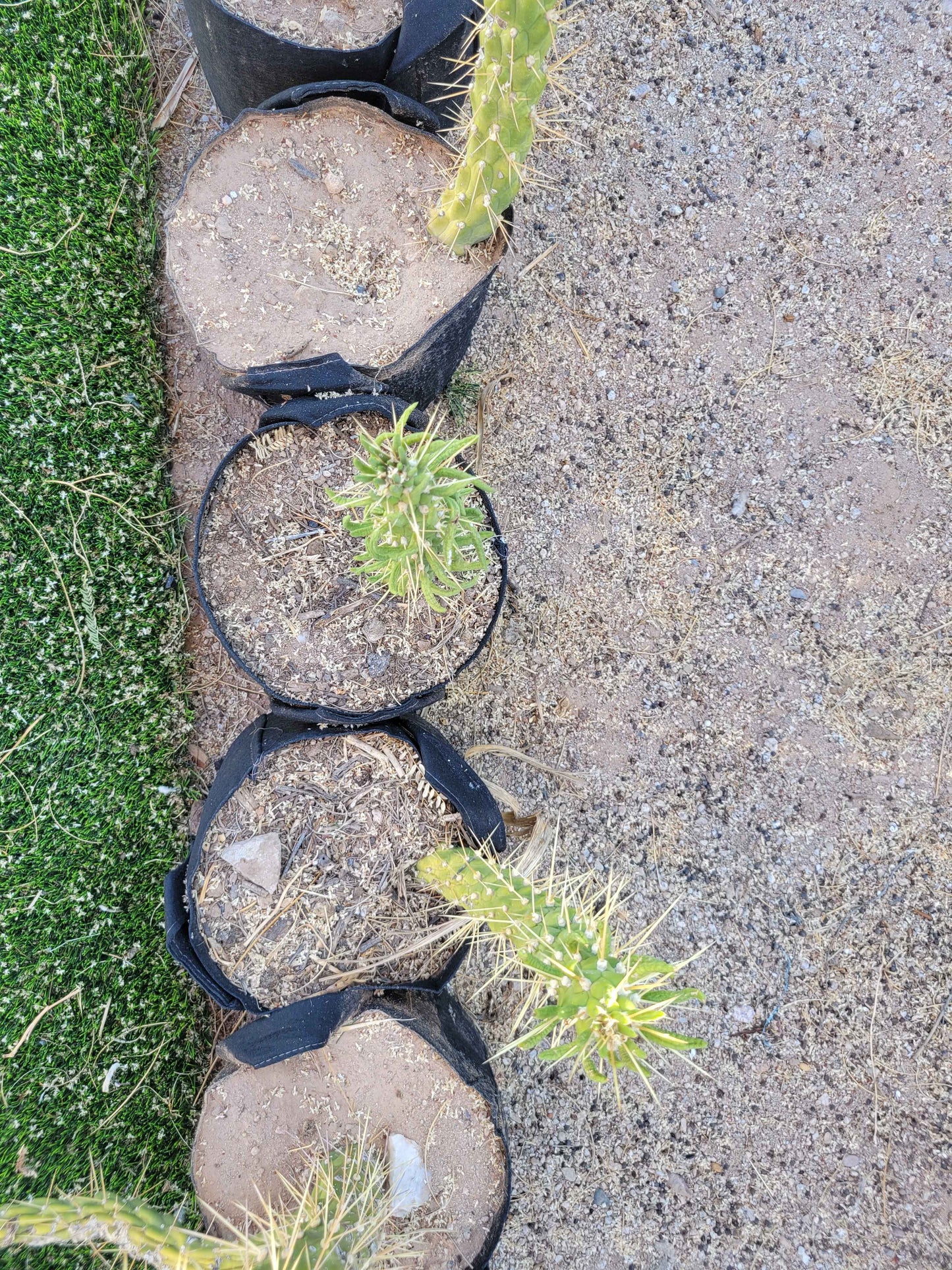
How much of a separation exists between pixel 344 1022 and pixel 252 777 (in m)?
0.48

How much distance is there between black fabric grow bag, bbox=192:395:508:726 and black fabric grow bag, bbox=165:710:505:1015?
0.05 m

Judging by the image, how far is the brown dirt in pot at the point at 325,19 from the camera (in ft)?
4.68

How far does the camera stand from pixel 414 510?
0.99 meters

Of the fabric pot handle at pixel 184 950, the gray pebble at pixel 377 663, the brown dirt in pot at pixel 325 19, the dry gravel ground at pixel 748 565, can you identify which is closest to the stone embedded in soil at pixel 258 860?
the fabric pot handle at pixel 184 950

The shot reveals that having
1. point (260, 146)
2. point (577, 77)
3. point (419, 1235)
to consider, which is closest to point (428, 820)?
point (419, 1235)

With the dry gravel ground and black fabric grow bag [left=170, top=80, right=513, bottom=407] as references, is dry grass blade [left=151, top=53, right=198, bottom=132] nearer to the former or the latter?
the dry gravel ground

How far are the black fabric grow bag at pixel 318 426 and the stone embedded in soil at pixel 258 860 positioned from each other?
0.26m

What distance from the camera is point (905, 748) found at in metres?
1.93

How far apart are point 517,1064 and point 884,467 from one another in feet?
5.72

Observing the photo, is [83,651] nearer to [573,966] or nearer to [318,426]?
[318,426]

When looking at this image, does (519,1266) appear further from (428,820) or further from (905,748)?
(905,748)

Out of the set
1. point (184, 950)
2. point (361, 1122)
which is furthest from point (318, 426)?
point (361, 1122)

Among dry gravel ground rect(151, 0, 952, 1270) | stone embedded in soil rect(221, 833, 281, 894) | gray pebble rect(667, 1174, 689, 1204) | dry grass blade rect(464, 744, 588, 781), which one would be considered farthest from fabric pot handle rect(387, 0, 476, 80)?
gray pebble rect(667, 1174, 689, 1204)

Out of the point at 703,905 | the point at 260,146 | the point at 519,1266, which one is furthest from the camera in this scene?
the point at 703,905
